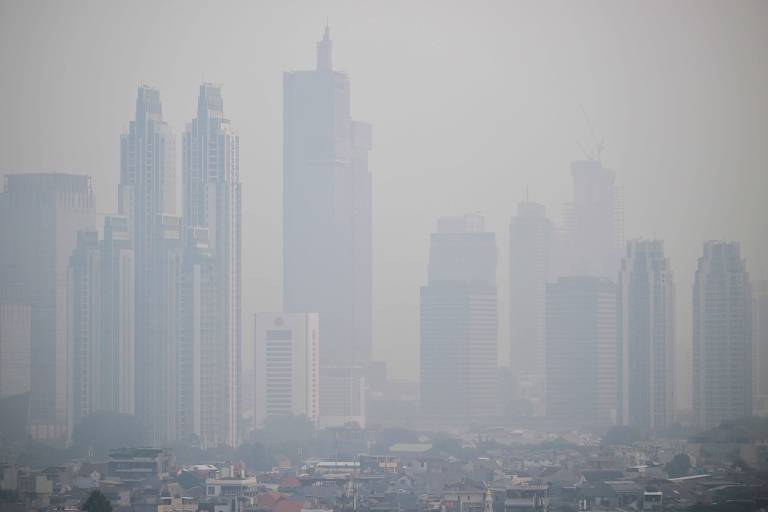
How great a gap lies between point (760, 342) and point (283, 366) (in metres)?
24.5

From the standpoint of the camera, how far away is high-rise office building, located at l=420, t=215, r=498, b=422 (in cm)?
10419

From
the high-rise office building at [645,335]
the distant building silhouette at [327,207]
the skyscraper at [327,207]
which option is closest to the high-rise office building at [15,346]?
the high-rise office building at [645,335]

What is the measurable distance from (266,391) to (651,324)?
18.7 meters

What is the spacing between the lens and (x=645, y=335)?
91.4 meters

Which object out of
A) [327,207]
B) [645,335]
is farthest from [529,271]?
[645,335]

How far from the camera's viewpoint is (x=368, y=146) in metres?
126

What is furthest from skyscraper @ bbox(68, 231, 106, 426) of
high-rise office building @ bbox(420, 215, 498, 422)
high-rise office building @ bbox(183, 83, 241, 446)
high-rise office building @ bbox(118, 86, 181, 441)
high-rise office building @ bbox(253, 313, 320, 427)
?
high-rise office building @ bbox(420, 215, 498, 422)

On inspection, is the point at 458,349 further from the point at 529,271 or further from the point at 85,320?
the point at 85,320

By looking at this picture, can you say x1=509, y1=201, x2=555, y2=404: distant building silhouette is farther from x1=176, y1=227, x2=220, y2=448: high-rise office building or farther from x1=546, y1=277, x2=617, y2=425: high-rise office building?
x1=176, y1=227, x2=220, y2=448: high-rise office building

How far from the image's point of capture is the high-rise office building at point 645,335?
291ft

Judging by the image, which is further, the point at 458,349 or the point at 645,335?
the point at 458,349

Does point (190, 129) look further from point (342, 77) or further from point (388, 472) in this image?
point (342, 77)

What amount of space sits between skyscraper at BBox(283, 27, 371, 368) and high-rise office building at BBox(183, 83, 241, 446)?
35693mm

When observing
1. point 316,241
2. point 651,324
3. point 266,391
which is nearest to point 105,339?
point 266,391
